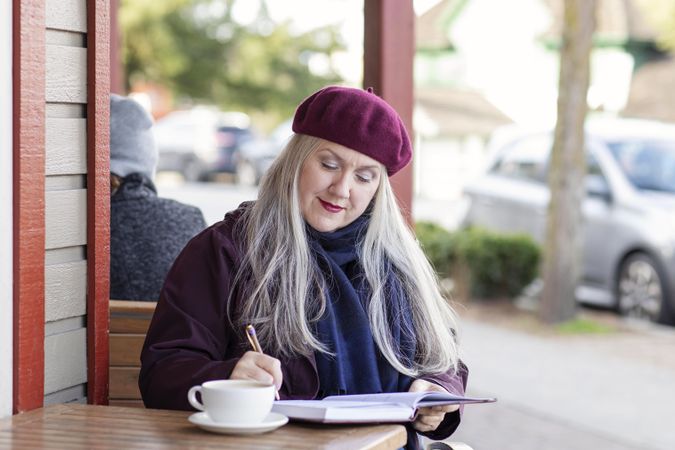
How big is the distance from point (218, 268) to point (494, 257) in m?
7.81

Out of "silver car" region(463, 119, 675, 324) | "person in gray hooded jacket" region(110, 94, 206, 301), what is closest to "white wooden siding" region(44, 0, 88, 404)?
"person in gray hooded jacket" region(110, 94, 206, 301)

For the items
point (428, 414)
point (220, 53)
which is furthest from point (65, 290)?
point (220, 53)

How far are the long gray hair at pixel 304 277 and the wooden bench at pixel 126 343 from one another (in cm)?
52

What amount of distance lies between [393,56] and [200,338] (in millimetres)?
1810

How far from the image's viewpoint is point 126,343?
307 cm

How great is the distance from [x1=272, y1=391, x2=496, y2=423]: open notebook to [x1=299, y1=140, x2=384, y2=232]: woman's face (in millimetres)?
495

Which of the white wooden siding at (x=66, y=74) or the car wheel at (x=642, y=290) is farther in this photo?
the car wheel at (x=642, y=290)

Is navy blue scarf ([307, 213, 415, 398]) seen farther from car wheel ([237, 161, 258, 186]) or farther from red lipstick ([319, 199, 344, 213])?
car wheel ([237, 161, 258, 186])

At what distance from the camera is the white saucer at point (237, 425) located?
202 centimetres

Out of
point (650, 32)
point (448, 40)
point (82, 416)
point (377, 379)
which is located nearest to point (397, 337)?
point (377, 379)

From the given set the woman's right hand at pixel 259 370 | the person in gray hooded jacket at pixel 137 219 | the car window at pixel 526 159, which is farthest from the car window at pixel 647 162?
the woman's right hand at pixel 259 370

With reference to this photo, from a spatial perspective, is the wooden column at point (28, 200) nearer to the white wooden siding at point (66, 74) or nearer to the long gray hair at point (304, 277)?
the white wooden siding at point (66, 74)

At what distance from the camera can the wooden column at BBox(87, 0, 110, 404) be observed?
2.55m

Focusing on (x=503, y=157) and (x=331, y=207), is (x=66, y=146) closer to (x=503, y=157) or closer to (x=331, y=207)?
(x=331, y=207)
